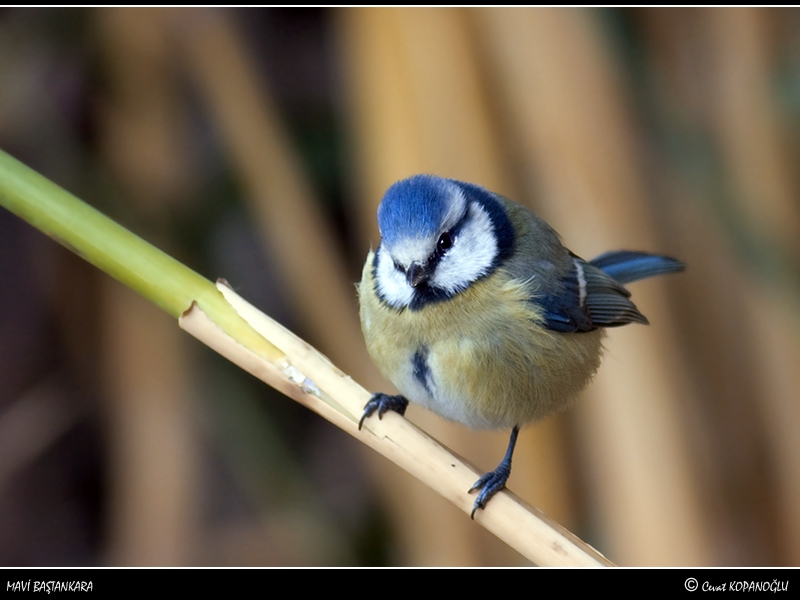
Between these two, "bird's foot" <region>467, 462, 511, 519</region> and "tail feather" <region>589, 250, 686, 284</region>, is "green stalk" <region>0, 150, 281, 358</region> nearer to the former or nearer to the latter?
"bird's foot" <region>467, 462, 511, 519</region>

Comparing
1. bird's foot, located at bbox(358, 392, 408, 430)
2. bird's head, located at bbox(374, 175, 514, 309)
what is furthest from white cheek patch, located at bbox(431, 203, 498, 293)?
bird's foot, located at bbox(358, 392, 408, 430)

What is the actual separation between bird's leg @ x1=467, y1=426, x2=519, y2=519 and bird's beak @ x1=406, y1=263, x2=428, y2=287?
1.25ft

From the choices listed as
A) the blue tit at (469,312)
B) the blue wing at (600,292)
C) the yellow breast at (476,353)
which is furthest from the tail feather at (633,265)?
the yellow breast at (476,353)

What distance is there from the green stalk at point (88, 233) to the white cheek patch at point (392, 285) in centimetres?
54

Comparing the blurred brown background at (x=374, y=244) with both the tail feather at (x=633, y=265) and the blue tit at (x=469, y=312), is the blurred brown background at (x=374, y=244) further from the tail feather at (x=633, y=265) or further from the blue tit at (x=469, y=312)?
the blue tit at (x=469, y=312)

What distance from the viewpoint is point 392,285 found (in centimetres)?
155

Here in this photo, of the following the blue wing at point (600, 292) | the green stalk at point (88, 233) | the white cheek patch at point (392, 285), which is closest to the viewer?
the green stalk at point (88, 233)

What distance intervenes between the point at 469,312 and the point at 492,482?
0.34 meters

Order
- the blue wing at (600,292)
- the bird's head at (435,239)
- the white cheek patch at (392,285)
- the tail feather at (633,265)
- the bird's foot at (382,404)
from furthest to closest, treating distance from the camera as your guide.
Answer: the tail feather at (633,265)
the blue wing at (600,292)
the white cheek patch at (392,285)
the bird's head at (435,239)
the bird's foot at (382,404)

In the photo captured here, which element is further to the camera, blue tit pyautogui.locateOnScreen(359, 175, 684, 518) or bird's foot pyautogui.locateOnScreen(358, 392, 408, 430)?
blue tit pyautogui.locateOnScreen(359, 175, 684, 518)

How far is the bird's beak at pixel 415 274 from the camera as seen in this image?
143cm

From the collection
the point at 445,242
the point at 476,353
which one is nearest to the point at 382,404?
the point at 476,353

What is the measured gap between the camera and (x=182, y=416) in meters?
2.12

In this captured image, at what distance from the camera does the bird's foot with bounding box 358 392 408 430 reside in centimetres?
123
